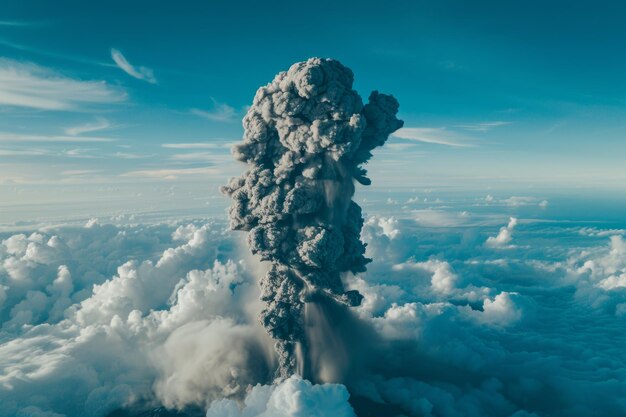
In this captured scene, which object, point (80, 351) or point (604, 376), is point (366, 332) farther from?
point (80, 351)

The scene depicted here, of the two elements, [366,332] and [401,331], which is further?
[401,331]

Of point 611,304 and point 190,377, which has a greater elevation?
point 190,377

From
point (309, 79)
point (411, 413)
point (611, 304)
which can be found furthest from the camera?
point (611, 304)

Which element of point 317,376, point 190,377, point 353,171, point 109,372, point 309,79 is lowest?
point 109,372

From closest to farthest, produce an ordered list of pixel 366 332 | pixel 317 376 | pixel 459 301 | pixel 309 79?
pixel 309 79, pixel 317 376, pixel 366 332, pixel 459 301

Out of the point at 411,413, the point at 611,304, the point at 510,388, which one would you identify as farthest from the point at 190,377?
the point at 611,304

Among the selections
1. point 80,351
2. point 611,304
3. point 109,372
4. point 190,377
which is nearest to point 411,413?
point 190,377
